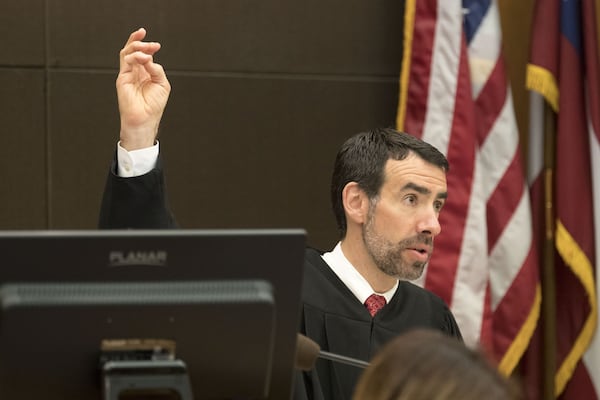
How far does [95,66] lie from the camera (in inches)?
161

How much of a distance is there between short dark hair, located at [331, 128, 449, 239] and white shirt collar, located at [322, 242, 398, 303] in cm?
15

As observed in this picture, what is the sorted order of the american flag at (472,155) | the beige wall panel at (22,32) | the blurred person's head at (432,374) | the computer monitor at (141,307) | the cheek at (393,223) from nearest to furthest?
the blurred person's head at (432,374) → the computer monitor at (141,307) → the cheek at (393,223) → the beige wall panel at (22,32) → the american flag at (472,155)

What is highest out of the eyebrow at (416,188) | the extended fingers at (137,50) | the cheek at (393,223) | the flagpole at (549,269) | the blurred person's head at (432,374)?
the extended fingers at (137,50)

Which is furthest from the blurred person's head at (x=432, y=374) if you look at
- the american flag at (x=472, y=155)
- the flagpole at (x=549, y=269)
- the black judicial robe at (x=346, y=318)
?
the flagpole at (x=549, y=269)

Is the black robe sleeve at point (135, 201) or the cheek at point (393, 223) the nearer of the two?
the black robe sleeve at point (135, 201)

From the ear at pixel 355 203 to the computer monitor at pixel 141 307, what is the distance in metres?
1.23

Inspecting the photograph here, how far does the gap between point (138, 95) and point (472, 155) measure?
72.7 inches

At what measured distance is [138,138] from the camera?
2.68 meters

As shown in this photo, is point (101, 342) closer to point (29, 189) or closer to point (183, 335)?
point (183, 335)

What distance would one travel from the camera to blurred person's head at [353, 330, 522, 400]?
4.20 ft

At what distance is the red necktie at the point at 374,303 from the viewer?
9.93 feet

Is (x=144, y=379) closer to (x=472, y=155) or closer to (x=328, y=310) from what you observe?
(x=328, y=310)

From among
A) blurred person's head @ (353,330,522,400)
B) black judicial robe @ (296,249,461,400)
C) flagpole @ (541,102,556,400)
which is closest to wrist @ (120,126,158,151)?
black judicial robe @ (296,249,461,400)

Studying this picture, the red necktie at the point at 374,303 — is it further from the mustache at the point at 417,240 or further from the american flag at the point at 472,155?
the american flag at the point at 472,155
